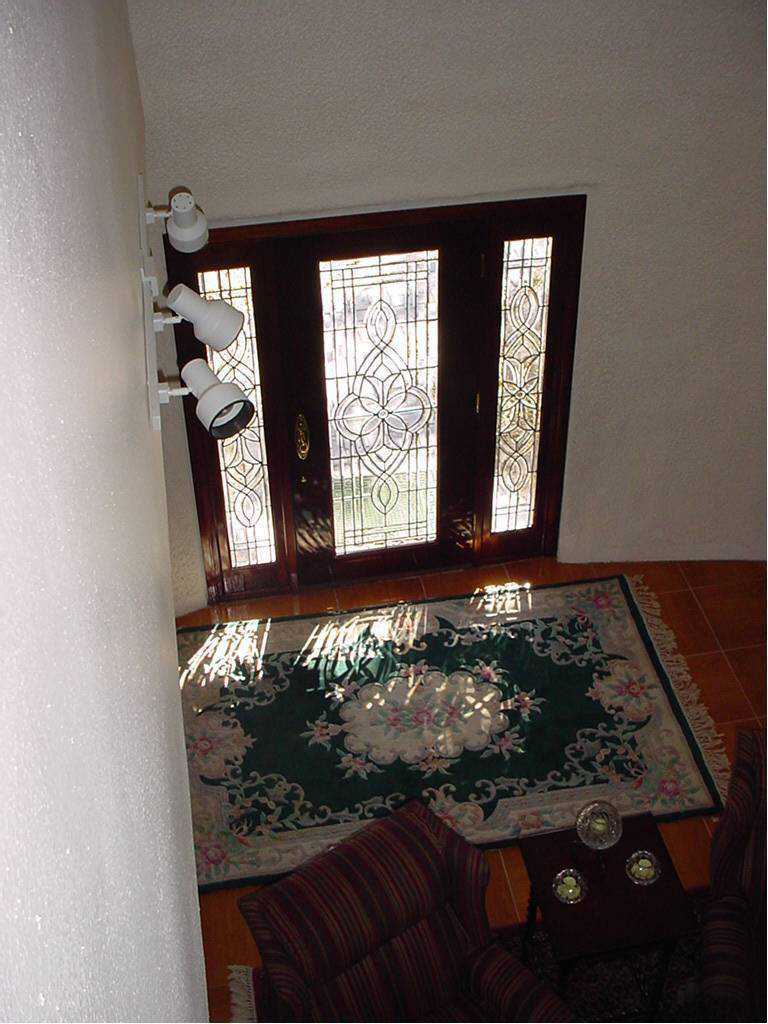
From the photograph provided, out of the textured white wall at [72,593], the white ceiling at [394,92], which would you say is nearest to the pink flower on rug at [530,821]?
the textured white wall at [72,593]

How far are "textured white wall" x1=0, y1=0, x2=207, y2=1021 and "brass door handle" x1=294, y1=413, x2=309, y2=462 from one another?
256 centimetres

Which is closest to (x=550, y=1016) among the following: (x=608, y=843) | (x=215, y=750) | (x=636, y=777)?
(x=608, y=843)

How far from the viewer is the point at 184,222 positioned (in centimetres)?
343

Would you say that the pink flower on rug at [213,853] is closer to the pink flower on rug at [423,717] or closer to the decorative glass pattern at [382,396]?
the pink flower on rug at [423,717]

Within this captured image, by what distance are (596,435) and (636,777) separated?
158cm

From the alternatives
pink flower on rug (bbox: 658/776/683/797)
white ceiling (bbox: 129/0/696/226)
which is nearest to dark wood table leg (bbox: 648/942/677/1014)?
pink flower on rug (bbox: 658/776/683/797)

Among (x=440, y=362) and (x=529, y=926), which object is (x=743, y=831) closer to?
(x=529, y=926)

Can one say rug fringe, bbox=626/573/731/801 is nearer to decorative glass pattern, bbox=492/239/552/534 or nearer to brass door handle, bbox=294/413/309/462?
decorative glass pattern, bbox=492/239/552/534

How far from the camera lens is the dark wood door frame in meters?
4.45

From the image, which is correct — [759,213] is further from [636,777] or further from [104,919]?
[104,919]

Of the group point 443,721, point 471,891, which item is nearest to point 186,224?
point 471,891

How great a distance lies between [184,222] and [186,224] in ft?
0.03

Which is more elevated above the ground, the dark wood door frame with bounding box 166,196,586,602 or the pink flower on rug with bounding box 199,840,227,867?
the dark wood door frame with bounding box 166,196,586,602

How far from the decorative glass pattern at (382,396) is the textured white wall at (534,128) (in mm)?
365
